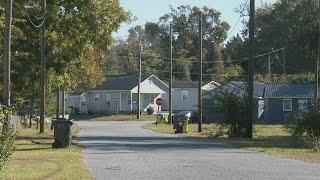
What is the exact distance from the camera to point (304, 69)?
327 feet

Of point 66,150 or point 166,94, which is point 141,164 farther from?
point 166,94

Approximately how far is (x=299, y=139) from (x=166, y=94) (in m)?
68.1

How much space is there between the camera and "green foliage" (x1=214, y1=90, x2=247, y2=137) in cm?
3881

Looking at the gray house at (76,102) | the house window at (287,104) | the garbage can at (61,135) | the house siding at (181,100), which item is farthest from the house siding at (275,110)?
the garbage can at (61,135)

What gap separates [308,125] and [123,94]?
214 feet

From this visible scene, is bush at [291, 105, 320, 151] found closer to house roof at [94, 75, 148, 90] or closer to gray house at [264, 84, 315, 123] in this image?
gray house at [264, 84, 315, 123]

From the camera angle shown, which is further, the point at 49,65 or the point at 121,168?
the point at 49,65

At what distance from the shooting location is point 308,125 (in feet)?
108

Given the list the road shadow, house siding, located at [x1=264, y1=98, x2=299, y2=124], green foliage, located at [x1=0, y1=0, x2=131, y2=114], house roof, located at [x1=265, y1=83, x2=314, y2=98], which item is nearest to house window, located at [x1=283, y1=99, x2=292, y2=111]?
house siding, located at [x1=264, y1=98, x2=299, y2=124]

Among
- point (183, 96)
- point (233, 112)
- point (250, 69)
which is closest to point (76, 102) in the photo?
point (183, 96)

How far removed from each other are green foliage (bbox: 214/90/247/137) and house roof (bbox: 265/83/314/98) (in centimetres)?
3086

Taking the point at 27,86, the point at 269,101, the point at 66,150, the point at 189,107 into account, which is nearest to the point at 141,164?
the point at 66,150

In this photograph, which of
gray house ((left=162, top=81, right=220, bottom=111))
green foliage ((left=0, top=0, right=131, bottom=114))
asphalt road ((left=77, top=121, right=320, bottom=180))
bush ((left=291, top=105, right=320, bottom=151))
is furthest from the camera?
gray house ((left=162, top=81, right=220, bottom=111))

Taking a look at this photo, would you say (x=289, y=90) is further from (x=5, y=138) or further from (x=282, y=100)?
(x=5, y=138)
